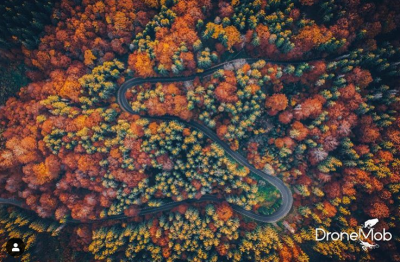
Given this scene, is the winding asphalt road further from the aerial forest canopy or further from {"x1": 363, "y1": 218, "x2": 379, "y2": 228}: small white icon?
{"x1": 363, "y1": 218, "x2": 379, "y2": 228}: small white icon

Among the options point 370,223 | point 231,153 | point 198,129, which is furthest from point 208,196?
point 370,223

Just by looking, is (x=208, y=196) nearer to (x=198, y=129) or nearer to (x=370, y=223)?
(x=198, y=129)

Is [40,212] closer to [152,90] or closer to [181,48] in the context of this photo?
[152,90]

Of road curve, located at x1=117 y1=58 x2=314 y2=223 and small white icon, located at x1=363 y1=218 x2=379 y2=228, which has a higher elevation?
road curve, located at x1=117 y1=58 x2=314 y2=223

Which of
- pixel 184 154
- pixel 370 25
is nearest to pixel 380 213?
pixel 370 25

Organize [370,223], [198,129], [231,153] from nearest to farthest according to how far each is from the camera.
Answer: [370,223], [198,129], [231,153]

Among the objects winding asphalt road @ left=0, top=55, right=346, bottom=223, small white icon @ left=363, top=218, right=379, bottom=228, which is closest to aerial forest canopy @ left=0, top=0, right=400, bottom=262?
winding asphalt road @ left=0, top=55, right=346, bottom=223

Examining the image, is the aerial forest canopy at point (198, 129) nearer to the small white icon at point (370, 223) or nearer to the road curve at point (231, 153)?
the road curve at point (231, 153)

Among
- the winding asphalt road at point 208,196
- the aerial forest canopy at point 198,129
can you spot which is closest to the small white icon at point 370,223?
the aerial forest canopy at point 198,129
